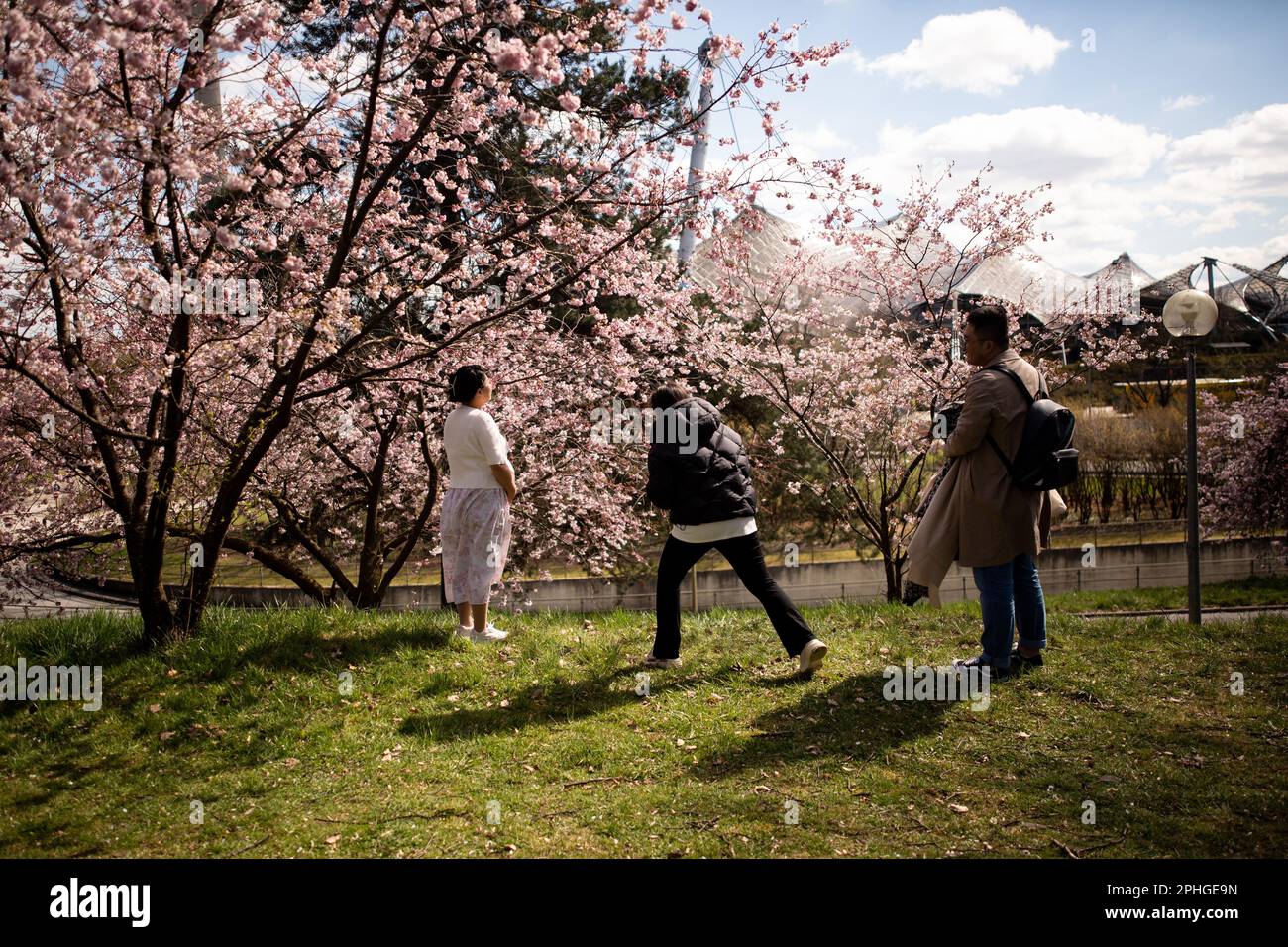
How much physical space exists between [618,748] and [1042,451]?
2817 mm

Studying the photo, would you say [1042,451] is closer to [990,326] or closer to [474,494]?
[990,326]

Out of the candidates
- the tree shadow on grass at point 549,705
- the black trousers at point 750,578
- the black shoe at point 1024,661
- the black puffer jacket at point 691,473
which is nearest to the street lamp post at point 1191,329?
the black shoe at point 1024,661

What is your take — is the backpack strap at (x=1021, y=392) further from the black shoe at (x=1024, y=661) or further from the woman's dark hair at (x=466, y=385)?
the woman's dark hair at (x=466, y=385)

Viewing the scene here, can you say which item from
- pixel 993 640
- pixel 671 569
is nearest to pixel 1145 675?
pixel 993 640

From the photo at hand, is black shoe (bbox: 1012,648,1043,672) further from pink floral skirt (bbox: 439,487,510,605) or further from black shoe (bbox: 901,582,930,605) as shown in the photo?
pink floral skirt (bbox: 439,487,510,605)

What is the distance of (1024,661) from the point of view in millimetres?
5621

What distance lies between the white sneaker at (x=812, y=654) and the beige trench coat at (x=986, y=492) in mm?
782

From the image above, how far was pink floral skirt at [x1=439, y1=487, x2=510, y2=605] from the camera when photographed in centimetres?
593

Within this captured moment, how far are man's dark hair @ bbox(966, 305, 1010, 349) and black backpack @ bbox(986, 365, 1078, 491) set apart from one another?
0.97ft

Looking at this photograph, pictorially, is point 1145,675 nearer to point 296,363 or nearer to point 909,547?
point 909,547

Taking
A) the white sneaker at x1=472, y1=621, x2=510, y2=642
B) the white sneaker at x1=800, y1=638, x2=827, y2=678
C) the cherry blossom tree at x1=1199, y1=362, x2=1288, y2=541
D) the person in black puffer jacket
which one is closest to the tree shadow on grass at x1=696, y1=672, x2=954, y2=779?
the white sneaker at x1=800, y1=638, x2=827, y2=678

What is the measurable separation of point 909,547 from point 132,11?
4.90 m

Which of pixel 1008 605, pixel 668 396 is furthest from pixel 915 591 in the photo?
pixel 668 396

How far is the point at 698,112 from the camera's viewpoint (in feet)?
18.4
